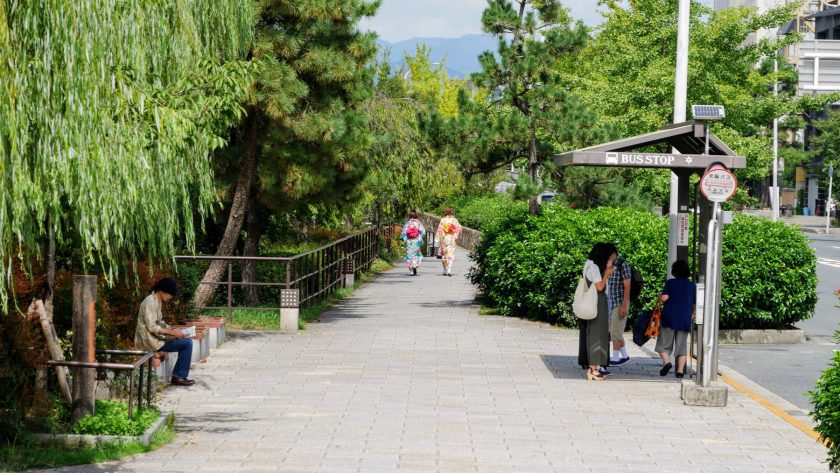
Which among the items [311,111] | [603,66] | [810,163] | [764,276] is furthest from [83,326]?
[810,163]

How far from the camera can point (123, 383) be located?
37.6 feet

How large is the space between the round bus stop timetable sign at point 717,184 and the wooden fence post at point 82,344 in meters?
6.64

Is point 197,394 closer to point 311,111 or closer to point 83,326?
point 83,326

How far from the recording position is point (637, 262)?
18.6m

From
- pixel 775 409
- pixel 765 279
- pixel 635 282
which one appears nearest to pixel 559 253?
pixel 765 279

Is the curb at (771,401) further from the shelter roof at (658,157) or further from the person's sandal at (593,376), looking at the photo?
the shelter roof at (658,157)

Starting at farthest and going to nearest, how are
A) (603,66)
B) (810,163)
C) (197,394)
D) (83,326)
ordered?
(810,163)
(603,66)
(197,394)
(83,326)

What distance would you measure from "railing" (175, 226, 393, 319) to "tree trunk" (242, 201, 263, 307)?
0.21 metres

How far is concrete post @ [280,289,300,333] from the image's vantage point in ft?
60.3

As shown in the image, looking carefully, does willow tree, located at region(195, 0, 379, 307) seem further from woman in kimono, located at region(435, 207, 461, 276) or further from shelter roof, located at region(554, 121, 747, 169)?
woman in kimono, located at region(435, 207, 461, 276)

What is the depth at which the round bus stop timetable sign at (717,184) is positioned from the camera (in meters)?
13.2

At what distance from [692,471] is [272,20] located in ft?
37.7

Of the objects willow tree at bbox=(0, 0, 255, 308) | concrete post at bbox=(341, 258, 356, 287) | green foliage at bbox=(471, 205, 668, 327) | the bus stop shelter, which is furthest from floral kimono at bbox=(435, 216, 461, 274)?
willow tree at bbox=(0, 0, 255, 308)

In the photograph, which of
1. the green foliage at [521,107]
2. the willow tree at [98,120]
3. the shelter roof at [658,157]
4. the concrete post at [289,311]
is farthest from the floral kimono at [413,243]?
the willow tree at [98,120]
